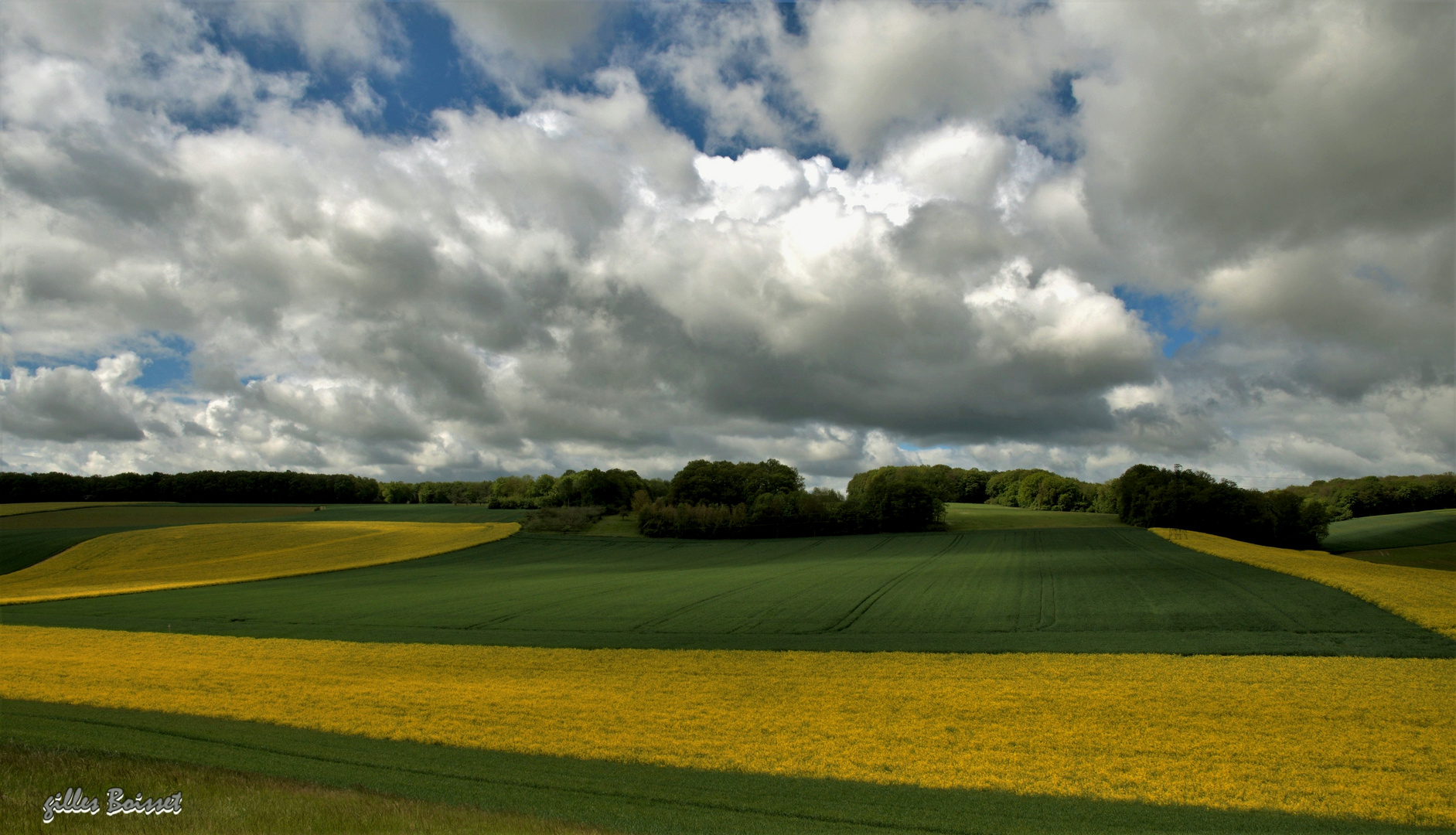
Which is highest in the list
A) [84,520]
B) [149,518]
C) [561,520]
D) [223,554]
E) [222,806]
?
[222,806]

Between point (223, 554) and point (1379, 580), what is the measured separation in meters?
81.4

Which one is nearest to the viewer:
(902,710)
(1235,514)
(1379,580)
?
(902,710)

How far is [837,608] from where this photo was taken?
3052 centimetres

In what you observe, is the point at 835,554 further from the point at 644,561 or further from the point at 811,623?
the point at 811,623

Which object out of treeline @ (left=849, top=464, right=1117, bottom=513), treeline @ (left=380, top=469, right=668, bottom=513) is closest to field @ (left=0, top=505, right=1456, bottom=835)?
treeline @ (left=849, top=464, right=1117, bottom=513)

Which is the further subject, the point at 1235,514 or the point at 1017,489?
the point at 1017,489

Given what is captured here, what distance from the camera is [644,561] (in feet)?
191

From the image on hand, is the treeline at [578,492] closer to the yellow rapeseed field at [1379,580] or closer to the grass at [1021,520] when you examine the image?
the grass at [1021,520]

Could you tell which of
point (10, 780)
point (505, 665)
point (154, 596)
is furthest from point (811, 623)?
point (154, 596)

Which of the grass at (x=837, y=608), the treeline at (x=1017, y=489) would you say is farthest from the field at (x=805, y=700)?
the treeline at (x=1017, y=489)

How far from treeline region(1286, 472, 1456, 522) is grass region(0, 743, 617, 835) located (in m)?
123

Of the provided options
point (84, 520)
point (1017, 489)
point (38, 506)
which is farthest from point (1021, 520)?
point (38, 506)

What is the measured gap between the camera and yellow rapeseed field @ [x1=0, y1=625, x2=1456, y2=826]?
1158 centimetres

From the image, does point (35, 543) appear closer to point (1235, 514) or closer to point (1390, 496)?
point (1235, 514)
